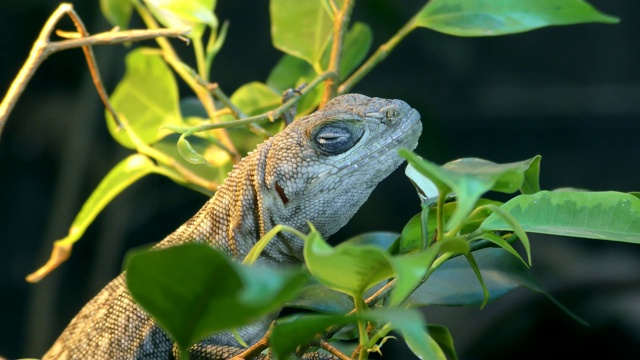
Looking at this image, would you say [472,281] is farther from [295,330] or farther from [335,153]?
[295,330]

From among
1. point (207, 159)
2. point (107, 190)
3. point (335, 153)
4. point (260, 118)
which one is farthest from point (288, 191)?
point (107, 190)

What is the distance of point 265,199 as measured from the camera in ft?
4.43

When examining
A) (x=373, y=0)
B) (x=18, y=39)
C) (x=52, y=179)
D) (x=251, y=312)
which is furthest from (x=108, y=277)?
(x=251, y=312)

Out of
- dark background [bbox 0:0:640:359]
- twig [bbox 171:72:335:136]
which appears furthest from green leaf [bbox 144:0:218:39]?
dark background [bbox 0:0:640:359]

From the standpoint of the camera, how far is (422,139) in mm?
2398

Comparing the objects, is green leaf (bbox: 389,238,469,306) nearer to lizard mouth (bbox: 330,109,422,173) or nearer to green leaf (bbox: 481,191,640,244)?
green leaf (bbox: 481,191,640,244)

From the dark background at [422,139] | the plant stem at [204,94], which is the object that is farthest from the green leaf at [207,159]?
the dark background at [422,139]

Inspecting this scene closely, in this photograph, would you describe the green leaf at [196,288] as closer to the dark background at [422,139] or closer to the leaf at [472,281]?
the leaf at [472,281]

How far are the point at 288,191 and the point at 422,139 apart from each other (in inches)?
44.6

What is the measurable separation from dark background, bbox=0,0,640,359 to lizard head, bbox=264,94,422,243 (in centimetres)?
106

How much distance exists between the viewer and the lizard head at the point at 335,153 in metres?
1.32

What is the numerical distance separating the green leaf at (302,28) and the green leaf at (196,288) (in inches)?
36.0

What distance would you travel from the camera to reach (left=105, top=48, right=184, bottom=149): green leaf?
166 centimetres

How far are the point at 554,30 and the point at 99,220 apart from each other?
1998 mm
